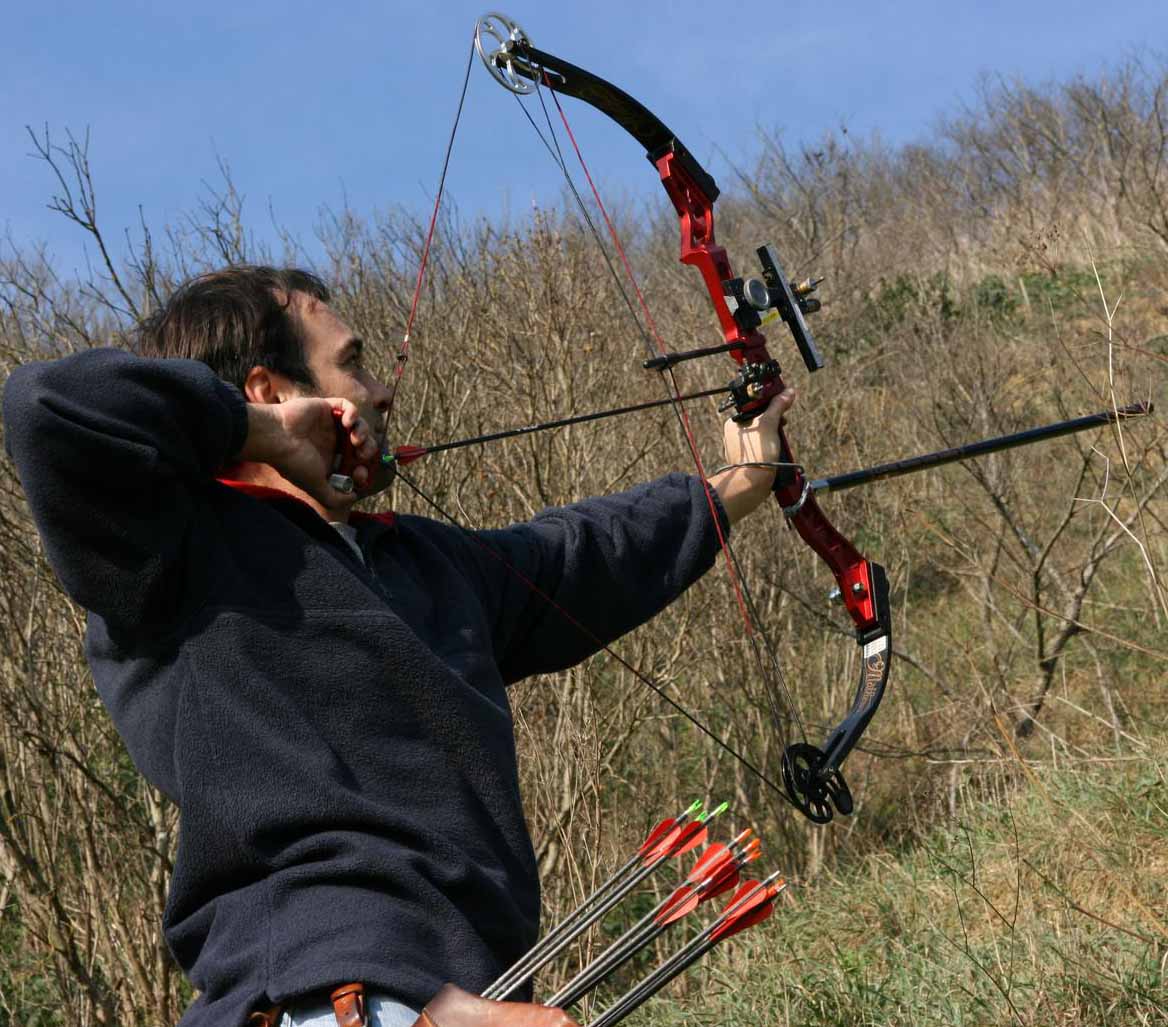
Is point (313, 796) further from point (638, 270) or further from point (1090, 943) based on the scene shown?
point (638, 270)

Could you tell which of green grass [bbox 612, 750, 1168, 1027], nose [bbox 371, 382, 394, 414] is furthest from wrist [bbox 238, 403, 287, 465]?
green grass [bbox 612, 750, 1168, 1027]

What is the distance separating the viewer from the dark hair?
2.04 meters

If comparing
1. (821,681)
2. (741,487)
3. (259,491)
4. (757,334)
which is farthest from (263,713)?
(821,681)

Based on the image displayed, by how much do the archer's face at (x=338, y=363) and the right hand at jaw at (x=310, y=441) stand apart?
0.04 m

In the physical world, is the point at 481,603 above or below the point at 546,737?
above

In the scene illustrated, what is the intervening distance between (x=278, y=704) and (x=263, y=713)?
0.07ft

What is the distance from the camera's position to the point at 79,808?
434 cm

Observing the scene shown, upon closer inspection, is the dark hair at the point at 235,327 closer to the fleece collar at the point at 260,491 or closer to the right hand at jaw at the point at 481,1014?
the fleece collar at the point at 260,491

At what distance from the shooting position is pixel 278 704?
5.41 ft

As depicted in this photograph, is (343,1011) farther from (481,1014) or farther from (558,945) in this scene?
(558,945)

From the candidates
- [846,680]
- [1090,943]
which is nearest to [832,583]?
[846,680]

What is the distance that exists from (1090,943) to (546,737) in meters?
2.14

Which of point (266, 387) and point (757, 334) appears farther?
point (757, 334)

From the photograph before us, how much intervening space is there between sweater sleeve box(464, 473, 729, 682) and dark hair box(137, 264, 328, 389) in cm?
42
